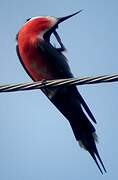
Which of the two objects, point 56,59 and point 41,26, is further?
point 41,26

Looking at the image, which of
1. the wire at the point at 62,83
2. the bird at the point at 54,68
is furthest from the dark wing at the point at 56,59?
the wire at the point at 62,83

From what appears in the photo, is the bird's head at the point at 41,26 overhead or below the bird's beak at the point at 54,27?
overhead

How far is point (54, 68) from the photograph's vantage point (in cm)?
672

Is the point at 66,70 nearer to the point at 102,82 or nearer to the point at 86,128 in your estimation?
the point at 86,128

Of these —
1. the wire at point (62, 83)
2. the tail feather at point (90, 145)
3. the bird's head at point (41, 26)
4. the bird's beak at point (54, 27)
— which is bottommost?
the tail feather at point (90, 145)

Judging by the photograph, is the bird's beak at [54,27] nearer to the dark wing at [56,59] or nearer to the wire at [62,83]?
the dark wing at [56,59]

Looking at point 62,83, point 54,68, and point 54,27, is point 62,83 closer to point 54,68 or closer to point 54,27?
point 54,68

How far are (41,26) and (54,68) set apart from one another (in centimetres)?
67

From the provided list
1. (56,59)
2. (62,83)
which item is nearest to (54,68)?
(56,59)

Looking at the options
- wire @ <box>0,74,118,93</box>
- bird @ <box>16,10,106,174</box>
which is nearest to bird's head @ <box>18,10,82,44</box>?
bird @ <box>16,10,106,174</box>

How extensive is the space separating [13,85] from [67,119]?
1.92 m

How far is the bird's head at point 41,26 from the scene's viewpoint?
274 inches

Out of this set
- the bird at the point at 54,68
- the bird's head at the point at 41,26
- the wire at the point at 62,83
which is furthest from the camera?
the bird's head at the point at 41,26

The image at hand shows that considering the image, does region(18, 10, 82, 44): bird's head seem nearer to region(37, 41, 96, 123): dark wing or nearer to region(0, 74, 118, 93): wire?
region(37, 41, 96, 123): dark wing
